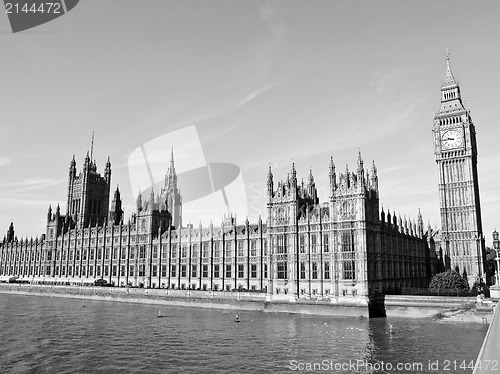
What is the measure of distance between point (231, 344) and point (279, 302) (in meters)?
37.8

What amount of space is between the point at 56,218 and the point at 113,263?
1802 inches

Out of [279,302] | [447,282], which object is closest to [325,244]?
[279,302]

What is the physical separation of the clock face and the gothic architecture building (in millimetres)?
27477

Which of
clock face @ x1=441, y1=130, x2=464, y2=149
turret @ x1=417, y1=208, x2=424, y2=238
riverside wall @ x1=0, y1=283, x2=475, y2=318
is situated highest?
clock face @ x1=441, y1=130, x2=464, y2=149

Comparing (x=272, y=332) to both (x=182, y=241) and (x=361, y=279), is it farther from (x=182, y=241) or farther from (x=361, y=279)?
(x=182, y=241)

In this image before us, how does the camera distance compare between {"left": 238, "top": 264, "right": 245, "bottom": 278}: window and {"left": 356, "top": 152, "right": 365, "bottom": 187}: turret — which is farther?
{"left": 238, "top": 264, "right": 245, "bottom": 278}: window

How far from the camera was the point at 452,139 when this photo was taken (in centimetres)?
14388

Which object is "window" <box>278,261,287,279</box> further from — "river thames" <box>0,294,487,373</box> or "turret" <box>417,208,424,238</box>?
"turret" <box>417,208,424,238</box>

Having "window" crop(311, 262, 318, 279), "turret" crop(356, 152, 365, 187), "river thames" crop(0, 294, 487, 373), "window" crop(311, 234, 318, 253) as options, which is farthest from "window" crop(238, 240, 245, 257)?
"turret" crop(356, 152, 365, 187)

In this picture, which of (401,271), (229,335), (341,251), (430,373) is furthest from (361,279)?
(430,373)

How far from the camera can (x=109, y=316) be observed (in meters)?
91.4

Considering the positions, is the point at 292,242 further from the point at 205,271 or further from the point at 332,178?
the point at 205,271

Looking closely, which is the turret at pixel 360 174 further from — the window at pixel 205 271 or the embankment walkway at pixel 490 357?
the embankment walkway at pixel 490 357

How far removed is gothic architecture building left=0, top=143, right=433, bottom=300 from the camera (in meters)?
94.9
